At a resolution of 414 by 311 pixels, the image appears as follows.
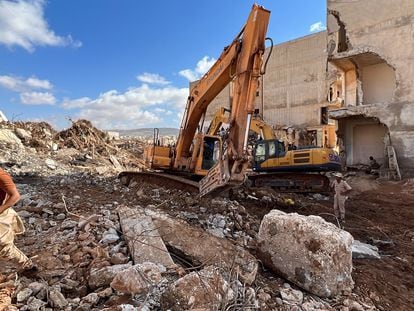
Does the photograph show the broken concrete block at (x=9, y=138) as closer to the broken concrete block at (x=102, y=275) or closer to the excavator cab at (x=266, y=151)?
the excavator cab at (x=266, y=151)

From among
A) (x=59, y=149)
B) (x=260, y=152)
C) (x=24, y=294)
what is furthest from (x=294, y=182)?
(x=59, y=149)

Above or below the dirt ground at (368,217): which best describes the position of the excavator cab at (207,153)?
above

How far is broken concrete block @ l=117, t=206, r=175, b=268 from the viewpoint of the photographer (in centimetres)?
369

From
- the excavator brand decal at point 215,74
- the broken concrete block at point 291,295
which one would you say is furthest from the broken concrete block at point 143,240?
the excavator brand decal at point 215,74

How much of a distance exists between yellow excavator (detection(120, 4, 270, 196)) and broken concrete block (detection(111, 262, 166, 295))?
278 centimetres

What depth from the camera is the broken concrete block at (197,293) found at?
268 cm

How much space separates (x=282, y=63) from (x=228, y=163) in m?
28.6

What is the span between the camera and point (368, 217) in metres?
8.28

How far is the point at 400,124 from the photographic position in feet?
48.5

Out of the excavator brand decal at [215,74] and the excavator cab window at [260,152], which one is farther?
the excavator cab window at [260,152]

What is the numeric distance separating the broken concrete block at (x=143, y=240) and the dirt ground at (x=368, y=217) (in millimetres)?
927

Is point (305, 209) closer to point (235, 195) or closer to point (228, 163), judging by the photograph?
point (235, 195)

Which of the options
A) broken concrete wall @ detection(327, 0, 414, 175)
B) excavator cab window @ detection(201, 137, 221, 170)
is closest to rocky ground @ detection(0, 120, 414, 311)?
excavator cab window @ detection(201, 137, 221, 170)

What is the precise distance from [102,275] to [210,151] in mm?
5542
